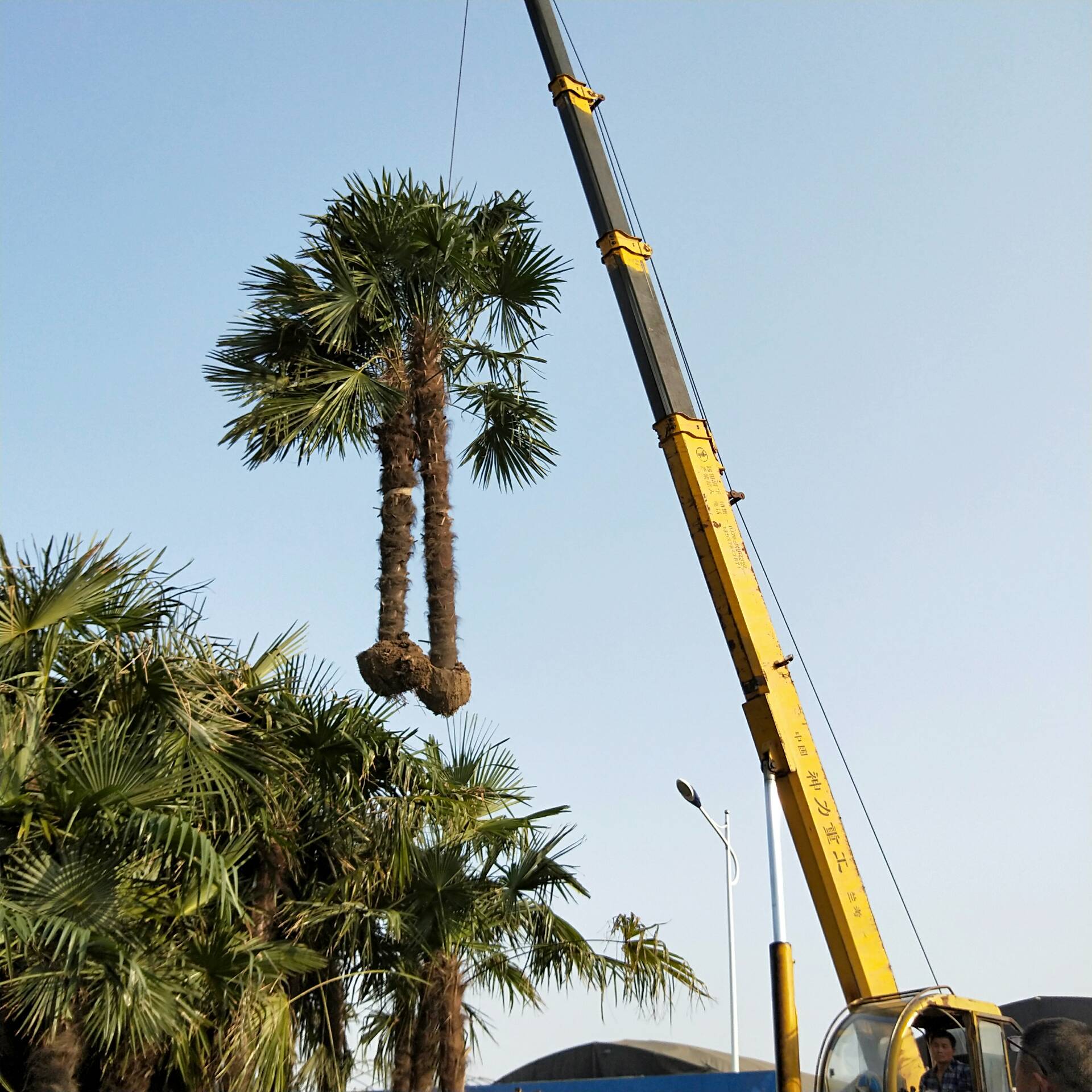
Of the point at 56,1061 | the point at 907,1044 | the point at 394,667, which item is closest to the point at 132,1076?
the point at 56,1061

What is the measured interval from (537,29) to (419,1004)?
10.7 m

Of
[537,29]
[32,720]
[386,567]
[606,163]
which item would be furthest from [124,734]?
[537,29]

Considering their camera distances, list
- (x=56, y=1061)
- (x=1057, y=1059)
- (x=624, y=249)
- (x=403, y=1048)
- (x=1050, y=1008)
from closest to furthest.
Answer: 1. (x=1057, y=1059)
2. (x=56, y=1061)
3. (x=403, y=1048)
4. (x=624, y=249)
5. (x=1050, y=1008)

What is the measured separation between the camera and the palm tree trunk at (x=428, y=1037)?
9.86 metres

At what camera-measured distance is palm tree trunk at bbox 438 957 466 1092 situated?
32.2ft

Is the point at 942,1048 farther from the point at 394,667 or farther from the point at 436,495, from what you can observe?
the point at 436,495

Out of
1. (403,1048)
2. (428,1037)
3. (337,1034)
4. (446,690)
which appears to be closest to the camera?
(428,1037)

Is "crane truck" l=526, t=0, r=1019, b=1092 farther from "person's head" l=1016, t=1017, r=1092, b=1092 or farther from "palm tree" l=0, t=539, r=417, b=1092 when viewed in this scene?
"person's head" l=1016, t=1017, r=1092, b=1092

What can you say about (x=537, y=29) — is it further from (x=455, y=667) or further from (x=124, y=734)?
(x=124, y=734)

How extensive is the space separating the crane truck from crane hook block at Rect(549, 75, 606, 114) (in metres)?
0.01

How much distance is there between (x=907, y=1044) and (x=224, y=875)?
4901 mm

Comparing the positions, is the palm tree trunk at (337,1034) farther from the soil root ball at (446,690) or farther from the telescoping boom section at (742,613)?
the telescoping boom section at (742,613)

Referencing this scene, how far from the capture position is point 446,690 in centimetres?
1109

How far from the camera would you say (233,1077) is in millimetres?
9453
